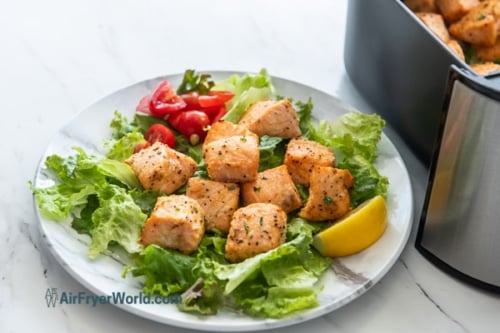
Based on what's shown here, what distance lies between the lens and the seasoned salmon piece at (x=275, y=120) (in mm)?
1981

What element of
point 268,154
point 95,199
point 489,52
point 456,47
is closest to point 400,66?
point 456,47

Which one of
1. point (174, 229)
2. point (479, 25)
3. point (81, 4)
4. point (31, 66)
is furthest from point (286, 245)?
point (81, 4)

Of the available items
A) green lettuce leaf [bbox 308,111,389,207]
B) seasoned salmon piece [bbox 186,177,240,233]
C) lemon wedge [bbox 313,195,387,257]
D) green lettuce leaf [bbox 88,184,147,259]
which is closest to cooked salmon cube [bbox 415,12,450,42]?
green lettuce leaf [bbox 308,111,389,207]

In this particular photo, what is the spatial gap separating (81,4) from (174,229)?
4.64 feet

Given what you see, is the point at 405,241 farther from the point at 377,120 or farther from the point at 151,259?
the point at 151,259

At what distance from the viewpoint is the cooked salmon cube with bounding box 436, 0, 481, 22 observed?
2.07 meters

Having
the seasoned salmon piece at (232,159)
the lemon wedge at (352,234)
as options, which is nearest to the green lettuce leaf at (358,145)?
the lemon wedge at (352,234)

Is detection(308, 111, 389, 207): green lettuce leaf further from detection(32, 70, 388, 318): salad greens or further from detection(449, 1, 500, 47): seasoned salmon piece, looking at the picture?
detection(449, 1, 500, 47): seasoned salmon piece

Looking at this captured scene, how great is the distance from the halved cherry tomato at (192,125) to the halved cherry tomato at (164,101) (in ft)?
0.10

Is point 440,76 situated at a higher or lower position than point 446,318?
higher

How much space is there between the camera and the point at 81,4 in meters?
2.78

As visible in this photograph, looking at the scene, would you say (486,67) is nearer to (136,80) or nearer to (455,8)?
(455,8)

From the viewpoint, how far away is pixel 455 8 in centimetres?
207

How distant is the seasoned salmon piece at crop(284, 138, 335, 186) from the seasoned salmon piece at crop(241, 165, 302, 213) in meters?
0.05
